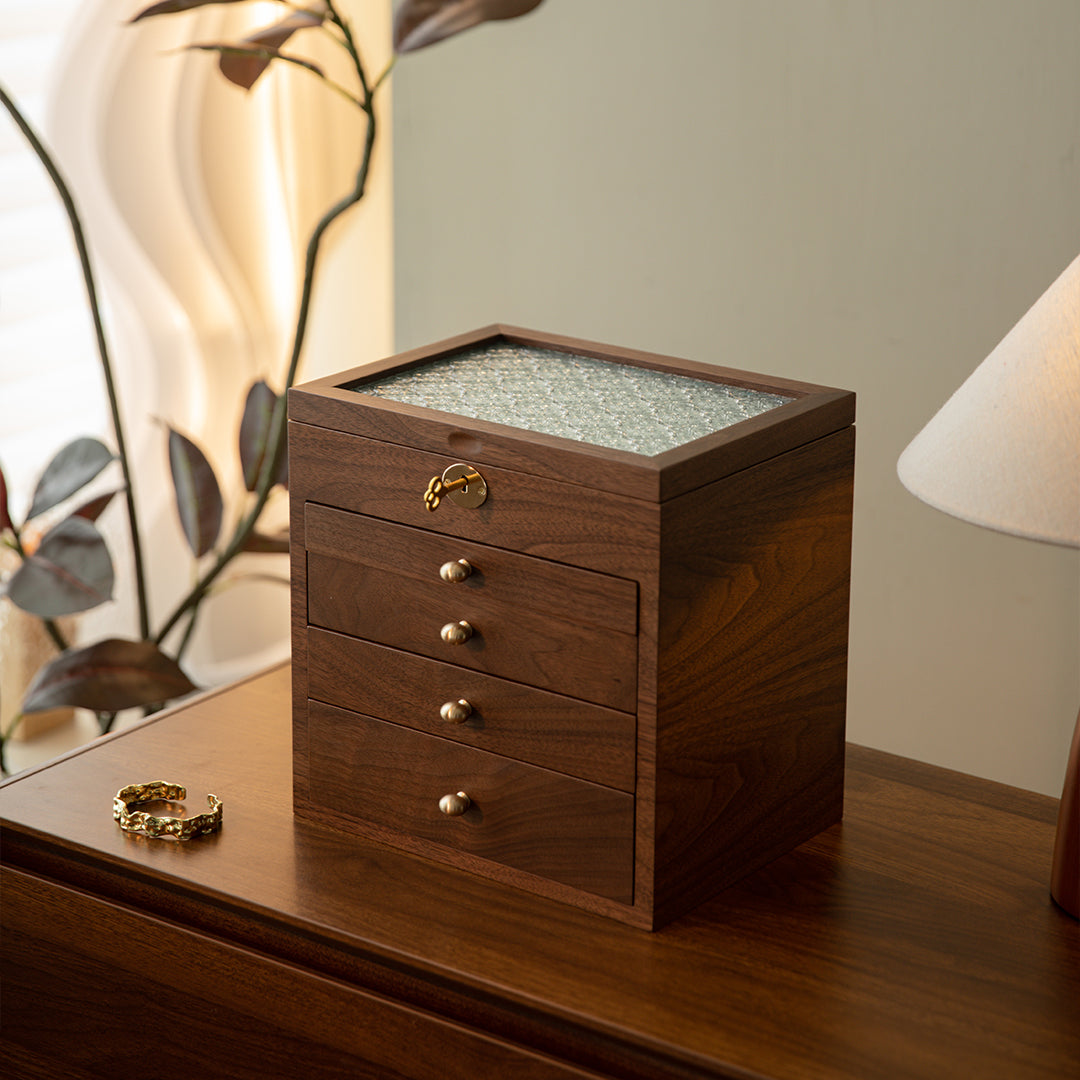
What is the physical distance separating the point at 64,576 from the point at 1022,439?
97 cm

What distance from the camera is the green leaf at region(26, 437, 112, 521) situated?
153cm

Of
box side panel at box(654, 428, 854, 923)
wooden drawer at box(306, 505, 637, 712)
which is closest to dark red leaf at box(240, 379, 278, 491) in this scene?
wooden drawer at box(306, 505, 637, 712)

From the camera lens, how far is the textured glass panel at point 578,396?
96cm

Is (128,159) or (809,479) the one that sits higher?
(128,159)

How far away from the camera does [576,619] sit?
2.98 feet

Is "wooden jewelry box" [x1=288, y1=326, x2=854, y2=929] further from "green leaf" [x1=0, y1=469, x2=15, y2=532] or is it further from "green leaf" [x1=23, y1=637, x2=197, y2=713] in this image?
"green leaf" [x1=0, y1=469, x2=15, y2=532]

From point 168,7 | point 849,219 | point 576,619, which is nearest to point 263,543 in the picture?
point 168,7

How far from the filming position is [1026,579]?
1.60 m

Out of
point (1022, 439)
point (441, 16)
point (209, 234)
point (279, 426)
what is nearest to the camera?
point (1022, 439)

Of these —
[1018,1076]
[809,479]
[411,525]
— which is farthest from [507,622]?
[1018,1076]

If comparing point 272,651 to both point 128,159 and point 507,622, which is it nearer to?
point 128,159

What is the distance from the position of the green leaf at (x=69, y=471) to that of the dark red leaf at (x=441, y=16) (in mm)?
484

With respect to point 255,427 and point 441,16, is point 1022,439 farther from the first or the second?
point 255,427

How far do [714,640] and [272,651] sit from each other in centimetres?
140
